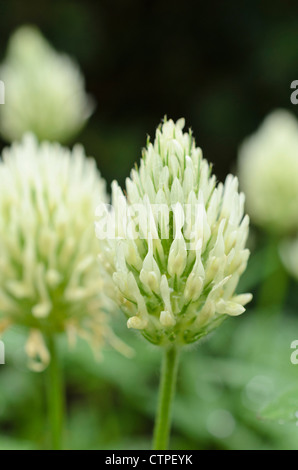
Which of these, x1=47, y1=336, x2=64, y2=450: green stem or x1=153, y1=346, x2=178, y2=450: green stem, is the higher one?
x1=47, y1=336, x2=64, y2=450: green stem

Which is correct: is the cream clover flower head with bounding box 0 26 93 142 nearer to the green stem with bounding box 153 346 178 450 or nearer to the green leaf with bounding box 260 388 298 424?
the green stem with bounding box 153 346 178 450

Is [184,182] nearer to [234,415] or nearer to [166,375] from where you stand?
[166,375]

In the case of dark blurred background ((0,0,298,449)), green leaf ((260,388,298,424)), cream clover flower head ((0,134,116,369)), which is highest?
dark blurred background ((0,0,298,449))

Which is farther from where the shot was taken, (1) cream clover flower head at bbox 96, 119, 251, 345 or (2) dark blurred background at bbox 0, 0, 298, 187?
(2) dark blurred background at bbox 0, 0, 298, 187

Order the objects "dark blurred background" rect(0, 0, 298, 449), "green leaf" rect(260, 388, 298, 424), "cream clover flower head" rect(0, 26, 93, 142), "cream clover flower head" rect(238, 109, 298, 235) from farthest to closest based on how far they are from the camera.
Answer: "dark blurred background" rect(0, 0, 298, 449), "cream clover flower head" rect(0, 26, 93, 142), "cream clover flower head" rect(238, 109, 298, 235), "green leaf" rect(260, 388, 298, 424)

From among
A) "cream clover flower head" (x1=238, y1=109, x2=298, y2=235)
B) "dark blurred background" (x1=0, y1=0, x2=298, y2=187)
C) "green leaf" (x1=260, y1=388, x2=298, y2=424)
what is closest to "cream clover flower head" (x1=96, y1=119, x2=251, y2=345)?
"green leaf" (x1=260, y1=388, x2=298, y2=424)

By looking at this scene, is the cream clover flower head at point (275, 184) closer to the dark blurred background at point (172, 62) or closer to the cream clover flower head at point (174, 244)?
the cream clover flower head at point (174, 244)
